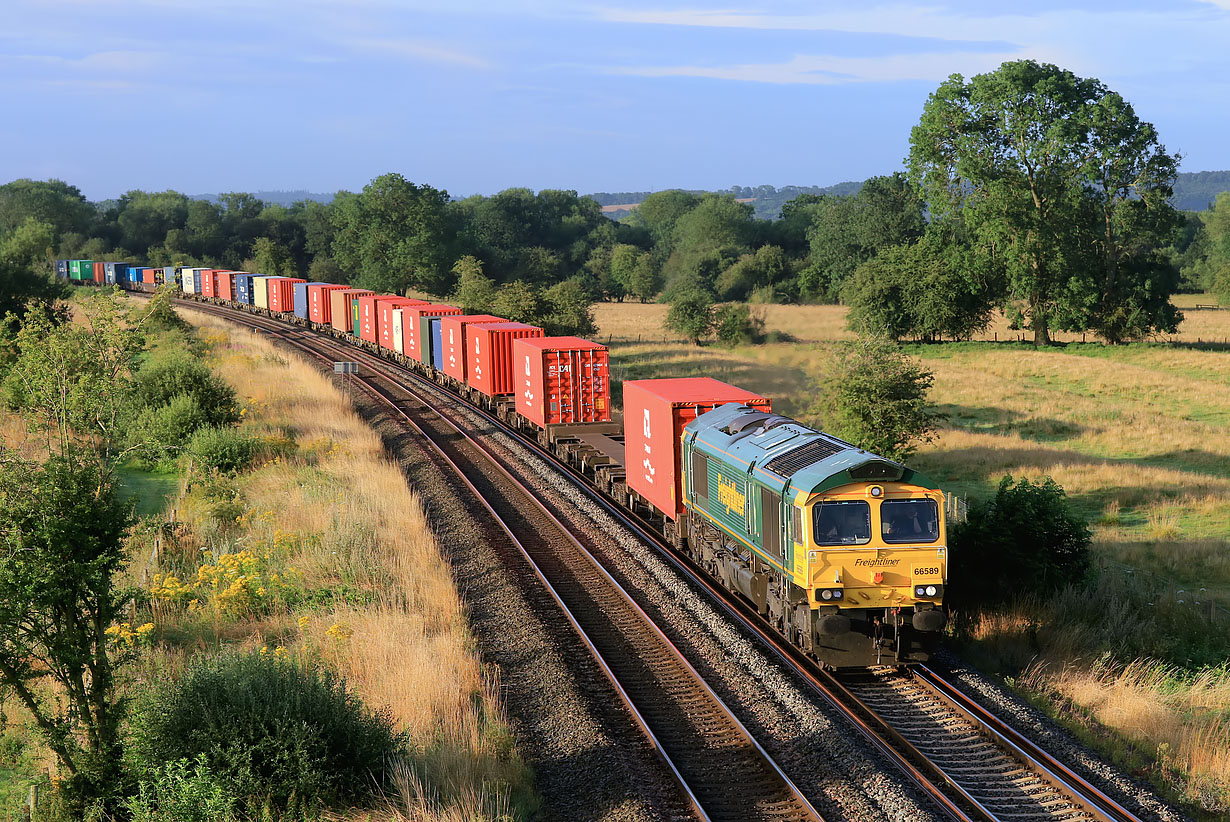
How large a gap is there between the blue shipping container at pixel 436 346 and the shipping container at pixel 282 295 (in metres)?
32.4

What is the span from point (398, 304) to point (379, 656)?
3998cm

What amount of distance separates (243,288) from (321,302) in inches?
815

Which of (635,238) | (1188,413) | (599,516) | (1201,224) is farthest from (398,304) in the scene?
(1201,224)

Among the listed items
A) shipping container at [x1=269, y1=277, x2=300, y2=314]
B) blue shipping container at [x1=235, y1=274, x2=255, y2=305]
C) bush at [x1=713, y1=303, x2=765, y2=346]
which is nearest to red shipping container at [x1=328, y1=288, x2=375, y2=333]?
shipping container at [x1=269, y1=277, x2=300, y2=314]

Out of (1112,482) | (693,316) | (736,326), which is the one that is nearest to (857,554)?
(1112,482)

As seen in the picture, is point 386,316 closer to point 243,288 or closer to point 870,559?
point 243,288

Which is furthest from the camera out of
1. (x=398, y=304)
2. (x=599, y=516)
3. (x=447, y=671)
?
(x=398, y=304)

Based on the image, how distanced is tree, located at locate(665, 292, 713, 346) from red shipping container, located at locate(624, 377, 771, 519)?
40.1 m

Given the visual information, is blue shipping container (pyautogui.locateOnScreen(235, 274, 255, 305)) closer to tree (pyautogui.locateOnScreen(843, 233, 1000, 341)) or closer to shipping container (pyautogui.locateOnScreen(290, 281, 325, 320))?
shipping container (pyautogui.locateOnScreen(290, 281, 325, 320))

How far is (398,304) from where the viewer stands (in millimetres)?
52438

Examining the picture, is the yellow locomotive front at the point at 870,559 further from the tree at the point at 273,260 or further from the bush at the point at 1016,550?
the tree at the point at 273,260

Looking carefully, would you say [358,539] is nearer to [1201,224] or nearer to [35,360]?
[35,360]

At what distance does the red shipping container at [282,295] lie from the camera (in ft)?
244

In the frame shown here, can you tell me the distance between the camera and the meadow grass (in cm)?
1356
